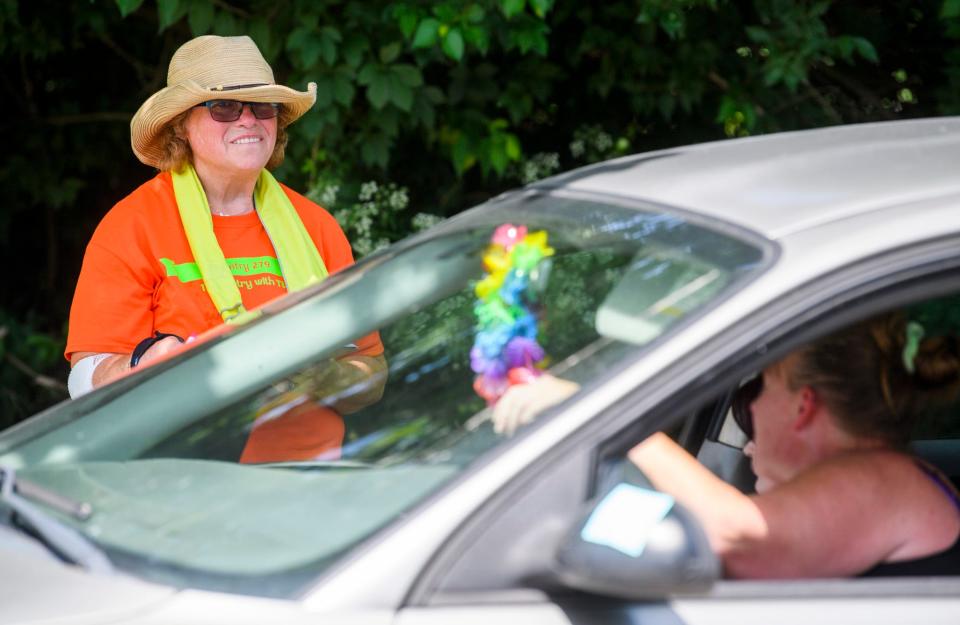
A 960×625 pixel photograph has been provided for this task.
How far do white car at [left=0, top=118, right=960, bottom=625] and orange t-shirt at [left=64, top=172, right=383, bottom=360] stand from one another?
610 mm

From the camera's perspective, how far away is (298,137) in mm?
4910

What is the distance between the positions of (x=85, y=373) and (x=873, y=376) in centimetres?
173

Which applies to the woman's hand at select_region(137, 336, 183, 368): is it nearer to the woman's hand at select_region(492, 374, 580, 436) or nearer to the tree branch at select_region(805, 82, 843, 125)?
the woman's hand at select_region(492, 374, 580, 436)

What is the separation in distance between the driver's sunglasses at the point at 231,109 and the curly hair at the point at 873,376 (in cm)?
166

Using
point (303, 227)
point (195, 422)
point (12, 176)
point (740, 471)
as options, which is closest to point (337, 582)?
point (195, 422)

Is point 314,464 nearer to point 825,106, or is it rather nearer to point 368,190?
point 368,190

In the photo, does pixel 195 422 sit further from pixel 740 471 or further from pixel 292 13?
pixel 292 13

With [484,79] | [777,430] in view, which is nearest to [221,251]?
[777,430]

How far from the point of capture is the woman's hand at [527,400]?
1754mm

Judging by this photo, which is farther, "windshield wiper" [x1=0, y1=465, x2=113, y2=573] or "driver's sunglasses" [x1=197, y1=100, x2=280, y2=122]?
"driver's sunglasses" [x1=197, y1=100, x2=280, y2=122]

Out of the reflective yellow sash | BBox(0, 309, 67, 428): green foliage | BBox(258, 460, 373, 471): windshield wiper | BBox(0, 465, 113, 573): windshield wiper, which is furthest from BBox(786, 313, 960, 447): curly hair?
BBox(0, 309, 67, 428): green foliage

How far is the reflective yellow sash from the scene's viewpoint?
9.91ft

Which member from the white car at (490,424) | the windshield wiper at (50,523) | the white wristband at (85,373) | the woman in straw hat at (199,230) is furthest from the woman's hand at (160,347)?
the windshield wiper at (50,523)

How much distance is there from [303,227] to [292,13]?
1.63 m
